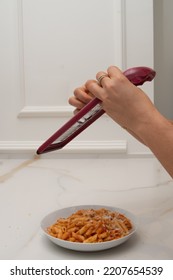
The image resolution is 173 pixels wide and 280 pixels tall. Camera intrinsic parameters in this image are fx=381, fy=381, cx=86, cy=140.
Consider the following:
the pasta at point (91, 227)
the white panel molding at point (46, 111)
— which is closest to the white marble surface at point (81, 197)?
the pasta at point (91, 227)

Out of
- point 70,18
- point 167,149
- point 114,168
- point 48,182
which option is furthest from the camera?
point 70,18

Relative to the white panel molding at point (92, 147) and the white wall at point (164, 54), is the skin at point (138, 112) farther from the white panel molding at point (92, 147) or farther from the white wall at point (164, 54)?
the white wall at point (164, 54)

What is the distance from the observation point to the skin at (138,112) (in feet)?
1.67

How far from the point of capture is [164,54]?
123 cm

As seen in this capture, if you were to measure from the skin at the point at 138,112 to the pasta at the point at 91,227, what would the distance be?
0.11 metres

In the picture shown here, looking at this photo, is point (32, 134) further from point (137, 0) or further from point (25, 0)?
point (137, 0)

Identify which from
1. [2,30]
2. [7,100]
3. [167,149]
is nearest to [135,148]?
[7,100]

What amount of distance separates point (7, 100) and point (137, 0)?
0.49m

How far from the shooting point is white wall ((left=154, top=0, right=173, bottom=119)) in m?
1.21

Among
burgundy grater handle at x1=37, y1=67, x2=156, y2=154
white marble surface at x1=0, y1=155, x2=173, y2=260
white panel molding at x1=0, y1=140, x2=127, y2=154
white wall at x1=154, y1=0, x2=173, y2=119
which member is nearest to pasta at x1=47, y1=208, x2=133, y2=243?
white marble surface at x1=0, y1=155, x2=173, y2=260

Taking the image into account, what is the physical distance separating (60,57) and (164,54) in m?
0.34

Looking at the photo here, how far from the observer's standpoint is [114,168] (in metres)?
1.02

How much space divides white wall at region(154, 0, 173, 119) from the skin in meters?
0.71

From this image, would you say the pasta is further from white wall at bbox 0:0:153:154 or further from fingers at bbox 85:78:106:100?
white wall at bbox 0:0:153:154
